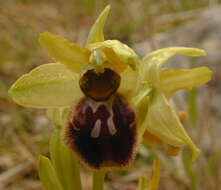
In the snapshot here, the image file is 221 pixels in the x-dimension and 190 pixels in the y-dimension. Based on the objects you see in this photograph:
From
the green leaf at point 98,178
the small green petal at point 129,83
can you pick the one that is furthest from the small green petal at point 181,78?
the green leaf at point 98,178

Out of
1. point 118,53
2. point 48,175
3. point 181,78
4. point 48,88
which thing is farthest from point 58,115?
point 181,78

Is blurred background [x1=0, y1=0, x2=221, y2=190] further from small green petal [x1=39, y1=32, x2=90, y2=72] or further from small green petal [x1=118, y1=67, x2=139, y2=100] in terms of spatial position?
small green petal [x1=39, y1=32, x2=90, y2=72]

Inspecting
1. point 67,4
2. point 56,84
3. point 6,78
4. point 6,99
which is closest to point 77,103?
point 56,84

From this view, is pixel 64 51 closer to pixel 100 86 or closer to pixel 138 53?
pixel 100 86

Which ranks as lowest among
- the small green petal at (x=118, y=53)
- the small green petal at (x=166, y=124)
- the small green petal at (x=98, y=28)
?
the small green petal at (x=166, y=124)

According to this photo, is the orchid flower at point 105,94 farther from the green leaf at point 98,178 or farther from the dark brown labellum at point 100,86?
the green leaf at point 98,178

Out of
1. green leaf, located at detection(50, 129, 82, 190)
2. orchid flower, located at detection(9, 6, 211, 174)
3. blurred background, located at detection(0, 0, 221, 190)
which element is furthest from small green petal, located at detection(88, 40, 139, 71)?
blurred background, located at detection(0, 0, 221, 190)
